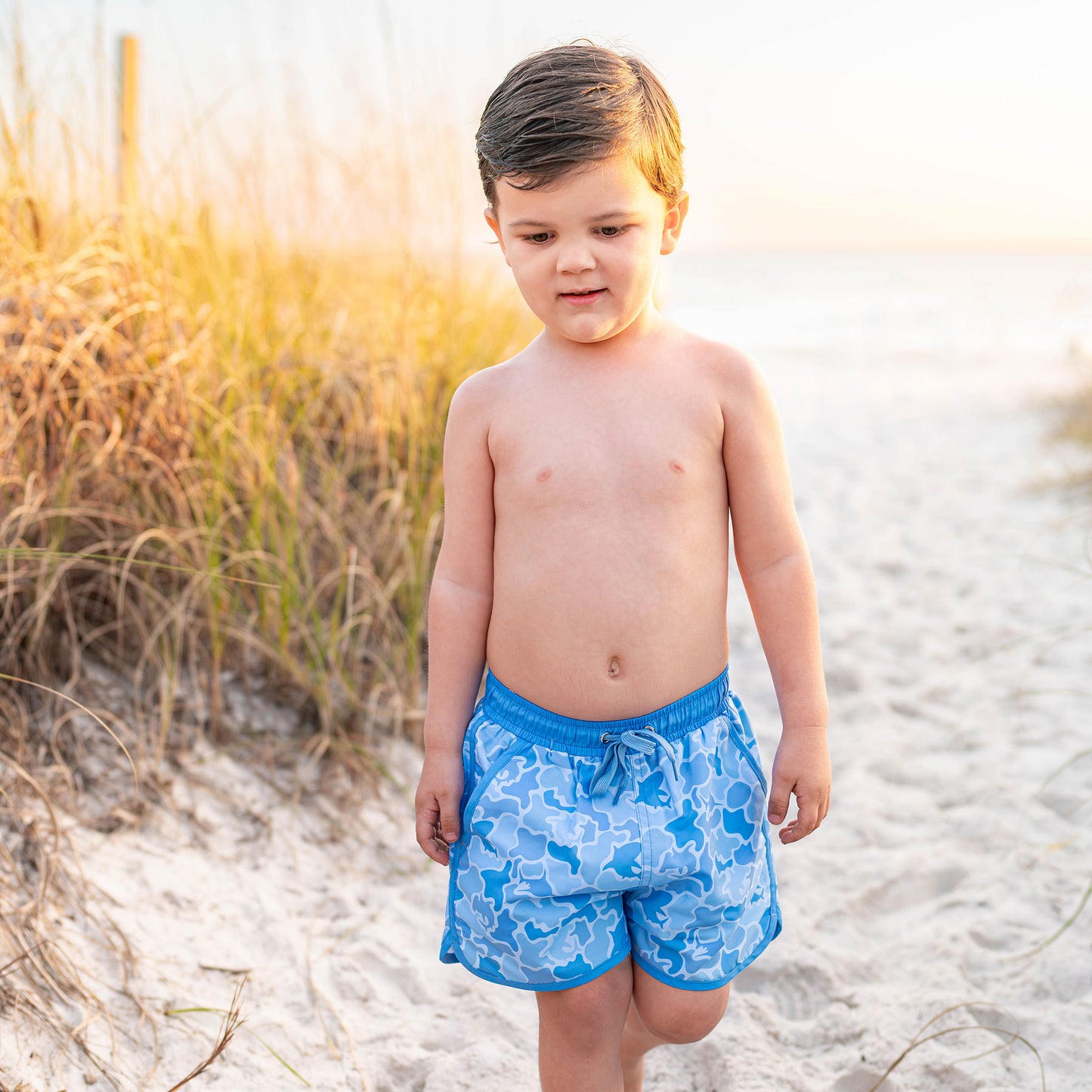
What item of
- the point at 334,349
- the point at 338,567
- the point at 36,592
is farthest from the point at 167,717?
the point at 334,349

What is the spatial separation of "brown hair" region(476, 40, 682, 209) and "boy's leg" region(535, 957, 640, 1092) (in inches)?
38.0

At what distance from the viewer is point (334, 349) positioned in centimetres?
315

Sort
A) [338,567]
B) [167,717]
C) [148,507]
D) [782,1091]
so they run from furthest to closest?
[338,567] → [148,507] → [167,717] → [782,1091]

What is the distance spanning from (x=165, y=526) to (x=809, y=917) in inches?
64.6

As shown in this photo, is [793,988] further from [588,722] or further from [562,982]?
[588,722]

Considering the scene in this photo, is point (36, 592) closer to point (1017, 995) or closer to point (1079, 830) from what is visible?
point (1017, 995)

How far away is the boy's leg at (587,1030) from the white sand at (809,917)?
1.47 ft

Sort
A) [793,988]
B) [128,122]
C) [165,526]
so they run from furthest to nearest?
[128,122]
[165,526]
[793,988]

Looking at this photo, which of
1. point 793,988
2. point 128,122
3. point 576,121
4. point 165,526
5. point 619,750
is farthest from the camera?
point 128,122

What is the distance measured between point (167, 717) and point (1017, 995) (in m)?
1.78

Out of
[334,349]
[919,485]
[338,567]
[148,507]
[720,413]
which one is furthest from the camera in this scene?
[919,485]

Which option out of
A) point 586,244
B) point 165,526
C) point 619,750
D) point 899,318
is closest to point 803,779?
point 619,750

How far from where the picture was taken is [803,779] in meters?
1.27

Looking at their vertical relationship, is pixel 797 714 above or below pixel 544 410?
below
